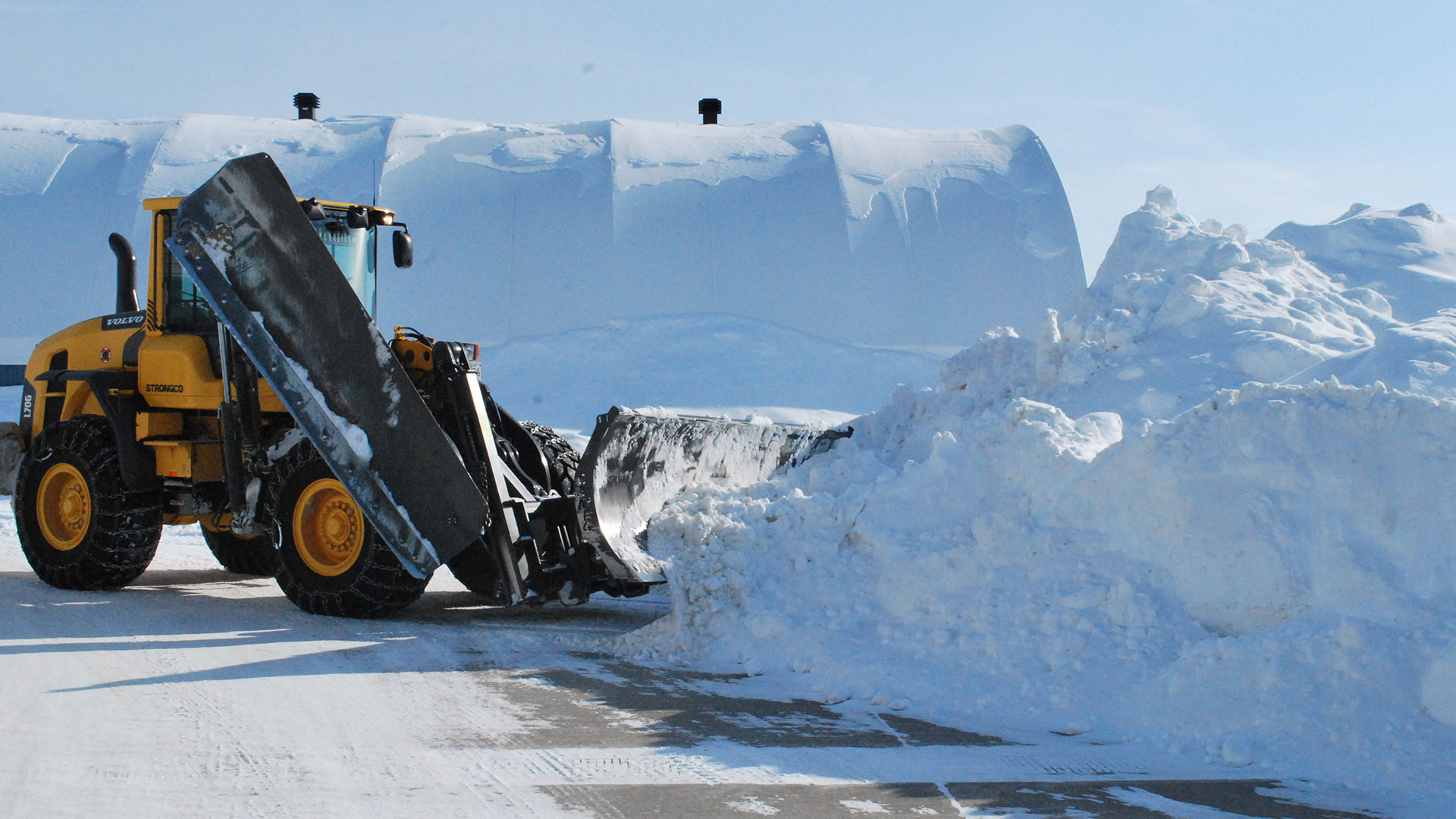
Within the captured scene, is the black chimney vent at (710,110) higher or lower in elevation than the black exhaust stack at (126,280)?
higher

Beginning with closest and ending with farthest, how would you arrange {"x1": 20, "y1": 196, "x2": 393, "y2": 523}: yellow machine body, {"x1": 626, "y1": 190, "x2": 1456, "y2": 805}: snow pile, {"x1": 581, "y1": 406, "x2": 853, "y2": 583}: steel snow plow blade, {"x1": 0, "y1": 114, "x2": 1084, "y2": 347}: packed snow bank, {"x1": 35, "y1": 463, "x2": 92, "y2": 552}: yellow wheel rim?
1. {"x1": 626, "y1": 190, "x2": 1456, "y2": 805}: snow pile
2. {"x1": 581, "y1": 406, "x2": 853, "y2": 583}: steel snow plow blade
3. {"x1": 20, "y1": 196, "x2": 393, "y2": 523}: yellow machine body
4. {"x1": 35, "y1": 463, "x2": 92, "y2": 552}: yellow wheel rim
5. {"x1": 0, "y1": 114, "x2": 1084, "y2": 347}: packed snow bank

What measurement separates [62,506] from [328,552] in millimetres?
2071

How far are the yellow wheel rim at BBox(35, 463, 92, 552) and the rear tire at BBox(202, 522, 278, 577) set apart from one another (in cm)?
96

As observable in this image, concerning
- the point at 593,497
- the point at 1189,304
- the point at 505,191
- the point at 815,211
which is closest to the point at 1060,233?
the point at 815,211

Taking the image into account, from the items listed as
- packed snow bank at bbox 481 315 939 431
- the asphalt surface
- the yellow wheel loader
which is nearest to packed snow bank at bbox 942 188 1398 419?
the yellow wheel loader

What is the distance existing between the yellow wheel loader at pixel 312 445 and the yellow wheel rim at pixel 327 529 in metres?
0.01

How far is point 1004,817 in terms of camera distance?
123 inches

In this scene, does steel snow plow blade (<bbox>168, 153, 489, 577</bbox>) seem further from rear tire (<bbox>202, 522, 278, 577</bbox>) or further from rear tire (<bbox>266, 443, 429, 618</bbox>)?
rear tire (<bbox>202, 522, 278, 577</bbox>)

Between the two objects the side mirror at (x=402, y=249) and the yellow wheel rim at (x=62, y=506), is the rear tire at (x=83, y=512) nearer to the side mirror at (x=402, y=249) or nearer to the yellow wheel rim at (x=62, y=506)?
the yellow wheel rim at (x=62, y=506)

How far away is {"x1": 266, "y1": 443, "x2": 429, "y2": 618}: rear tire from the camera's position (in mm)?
5727

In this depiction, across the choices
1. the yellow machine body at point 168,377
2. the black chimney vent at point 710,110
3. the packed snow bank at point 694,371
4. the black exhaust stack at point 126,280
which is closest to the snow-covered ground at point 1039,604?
the yellow machine body at point 168,377

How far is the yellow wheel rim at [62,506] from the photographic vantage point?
6.73 m

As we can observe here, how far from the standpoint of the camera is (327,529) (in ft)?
19.3

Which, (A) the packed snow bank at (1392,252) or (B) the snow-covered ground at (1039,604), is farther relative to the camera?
(A) the packed snow bank at (1392,252)
